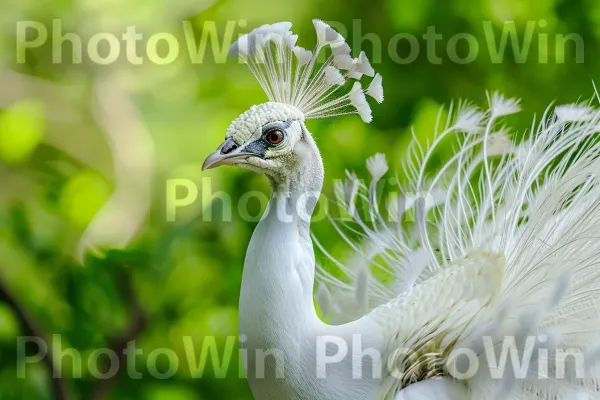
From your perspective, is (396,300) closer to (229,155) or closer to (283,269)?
(283,269)

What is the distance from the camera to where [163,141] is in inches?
59.1

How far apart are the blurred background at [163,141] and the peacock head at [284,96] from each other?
1.28 ft

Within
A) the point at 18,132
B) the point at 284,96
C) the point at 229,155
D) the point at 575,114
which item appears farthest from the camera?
the point at 18,132

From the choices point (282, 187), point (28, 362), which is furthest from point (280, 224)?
point (28, 362)

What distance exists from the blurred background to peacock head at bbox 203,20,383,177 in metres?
0.39

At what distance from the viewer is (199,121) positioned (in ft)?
4.92

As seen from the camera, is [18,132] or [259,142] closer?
[259,142]

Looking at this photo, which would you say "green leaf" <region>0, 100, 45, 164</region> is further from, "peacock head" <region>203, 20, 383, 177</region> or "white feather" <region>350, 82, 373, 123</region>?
"white feather" <region>350, 82, 373, 123</region>

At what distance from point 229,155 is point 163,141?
30.2 inches

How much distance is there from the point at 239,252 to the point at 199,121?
0.31 meters

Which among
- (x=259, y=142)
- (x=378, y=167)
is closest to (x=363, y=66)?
(x=259, y=142)

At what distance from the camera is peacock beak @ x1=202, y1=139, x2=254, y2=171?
29.9 inches

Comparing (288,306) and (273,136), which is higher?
(273,136)

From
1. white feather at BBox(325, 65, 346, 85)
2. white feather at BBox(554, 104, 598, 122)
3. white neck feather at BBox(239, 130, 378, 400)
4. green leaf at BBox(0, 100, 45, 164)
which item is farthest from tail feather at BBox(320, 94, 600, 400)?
green leaf at BBox(0, 100, 45, 164)
